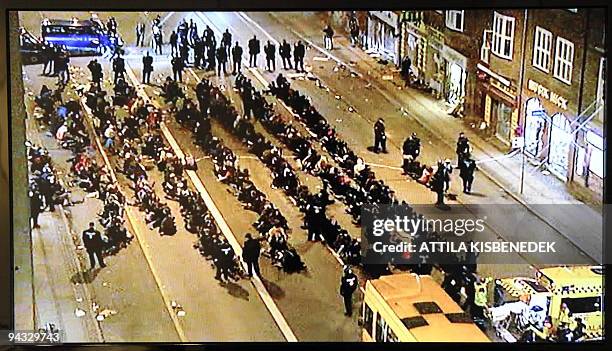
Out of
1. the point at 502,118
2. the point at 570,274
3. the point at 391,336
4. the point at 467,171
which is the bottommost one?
the point at 391,336

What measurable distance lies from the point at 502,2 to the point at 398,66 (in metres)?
0.25

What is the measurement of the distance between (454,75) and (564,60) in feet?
0.74

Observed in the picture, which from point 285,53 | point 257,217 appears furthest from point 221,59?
point 257,217

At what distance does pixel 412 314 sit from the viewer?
2.18 meters

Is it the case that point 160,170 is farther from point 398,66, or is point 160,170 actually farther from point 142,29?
point 398,66

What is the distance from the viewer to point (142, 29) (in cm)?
216

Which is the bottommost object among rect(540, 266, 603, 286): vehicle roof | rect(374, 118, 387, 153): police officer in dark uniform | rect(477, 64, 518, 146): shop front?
rect(540, 266, 603, 286): vehicle roof

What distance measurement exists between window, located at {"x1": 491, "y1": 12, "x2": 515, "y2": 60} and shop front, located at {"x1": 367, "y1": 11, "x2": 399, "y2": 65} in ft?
0.67

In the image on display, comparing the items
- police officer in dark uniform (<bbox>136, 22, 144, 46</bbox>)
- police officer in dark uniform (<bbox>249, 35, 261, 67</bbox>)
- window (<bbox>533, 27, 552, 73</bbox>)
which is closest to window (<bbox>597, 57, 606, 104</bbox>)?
window (<bbox>533, 27, 552, 73</bbox>)

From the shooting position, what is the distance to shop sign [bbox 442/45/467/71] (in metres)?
2.15

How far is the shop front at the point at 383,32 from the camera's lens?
7.07ft

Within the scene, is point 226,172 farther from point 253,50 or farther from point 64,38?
point 64,38

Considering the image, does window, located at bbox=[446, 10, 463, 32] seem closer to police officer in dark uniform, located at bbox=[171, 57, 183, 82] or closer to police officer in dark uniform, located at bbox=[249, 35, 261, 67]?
police officer in dark uniform, located at bbox=[249, 35, 261, 67]

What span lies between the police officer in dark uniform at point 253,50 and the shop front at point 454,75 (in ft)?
1.28
